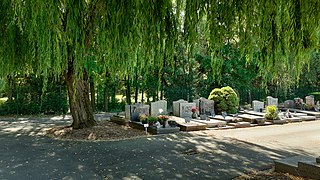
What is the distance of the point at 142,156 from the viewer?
28.8ft

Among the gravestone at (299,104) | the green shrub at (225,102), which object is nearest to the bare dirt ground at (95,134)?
the green shrub at (225,102)

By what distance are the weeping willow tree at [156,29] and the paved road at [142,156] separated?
14.2 ft

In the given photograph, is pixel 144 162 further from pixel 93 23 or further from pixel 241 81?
pixel 241 81

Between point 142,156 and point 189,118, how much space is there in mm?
7200

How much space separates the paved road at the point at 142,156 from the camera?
704 centimetres

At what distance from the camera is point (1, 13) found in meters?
3.67

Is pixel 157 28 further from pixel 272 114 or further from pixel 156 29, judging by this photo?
pixel 272 114

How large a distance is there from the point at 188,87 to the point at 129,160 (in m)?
17.2

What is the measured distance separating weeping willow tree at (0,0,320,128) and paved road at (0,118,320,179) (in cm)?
432

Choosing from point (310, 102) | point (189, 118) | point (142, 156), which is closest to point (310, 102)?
point (310, 102)

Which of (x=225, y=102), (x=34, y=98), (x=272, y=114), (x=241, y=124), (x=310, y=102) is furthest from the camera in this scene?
(x=34, y=98)

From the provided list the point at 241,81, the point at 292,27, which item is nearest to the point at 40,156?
the point at 292,27

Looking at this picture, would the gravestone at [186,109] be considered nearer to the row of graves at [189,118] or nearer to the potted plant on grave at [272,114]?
the row of graves at [189,118]

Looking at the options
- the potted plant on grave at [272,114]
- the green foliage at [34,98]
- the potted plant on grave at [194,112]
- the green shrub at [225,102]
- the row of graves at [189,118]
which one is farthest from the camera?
the green foliage at [34,98]
